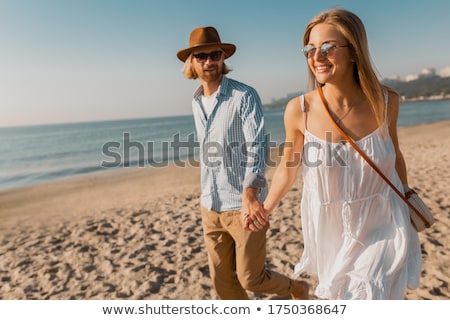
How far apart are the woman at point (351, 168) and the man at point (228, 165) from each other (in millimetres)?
679

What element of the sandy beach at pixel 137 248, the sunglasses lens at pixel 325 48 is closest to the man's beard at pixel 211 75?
the sunglasses lens at pixel 325 48

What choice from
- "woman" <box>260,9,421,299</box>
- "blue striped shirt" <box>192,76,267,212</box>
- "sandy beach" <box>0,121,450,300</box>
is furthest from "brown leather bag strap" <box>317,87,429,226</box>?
"sandy beach" <box>0,121,450,300</box>

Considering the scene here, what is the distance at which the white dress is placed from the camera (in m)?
1.94

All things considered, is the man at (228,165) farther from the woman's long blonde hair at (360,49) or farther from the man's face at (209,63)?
the woman's long blonde hair at (360,49)

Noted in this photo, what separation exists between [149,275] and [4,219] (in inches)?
234

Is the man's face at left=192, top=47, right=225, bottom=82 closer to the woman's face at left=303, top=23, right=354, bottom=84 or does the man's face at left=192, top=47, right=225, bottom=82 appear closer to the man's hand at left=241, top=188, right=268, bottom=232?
the man's hand at left=241, top=188, right=268, bottom=232

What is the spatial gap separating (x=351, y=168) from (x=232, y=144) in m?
1.09

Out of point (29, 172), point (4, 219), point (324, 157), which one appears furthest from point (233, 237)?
point (29, 172)

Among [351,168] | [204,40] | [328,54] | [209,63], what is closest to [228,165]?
[209,63]

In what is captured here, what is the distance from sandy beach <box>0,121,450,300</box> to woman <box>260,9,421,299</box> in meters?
2.26

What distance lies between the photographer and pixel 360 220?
204cm

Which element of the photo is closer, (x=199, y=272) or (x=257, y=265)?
(x=257, y=265)

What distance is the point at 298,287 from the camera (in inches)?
134

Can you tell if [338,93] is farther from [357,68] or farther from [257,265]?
[257,265]
